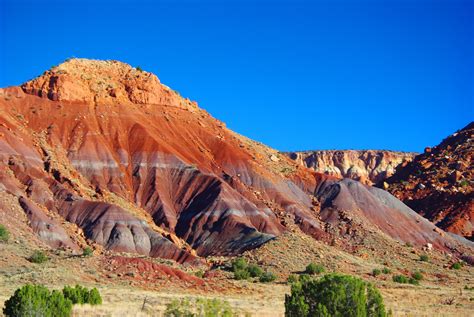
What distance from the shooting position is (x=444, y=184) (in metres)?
140

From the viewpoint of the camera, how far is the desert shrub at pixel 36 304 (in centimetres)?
3312

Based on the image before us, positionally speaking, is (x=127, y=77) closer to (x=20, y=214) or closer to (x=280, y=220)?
(x=280, y=220)

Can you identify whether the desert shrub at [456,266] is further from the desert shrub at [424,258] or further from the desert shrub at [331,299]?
the desert shrub at [331,299]

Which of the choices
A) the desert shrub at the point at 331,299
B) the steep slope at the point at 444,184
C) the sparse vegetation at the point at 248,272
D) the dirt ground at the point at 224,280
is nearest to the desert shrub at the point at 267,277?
the sparse vegetation at the point at 248,272

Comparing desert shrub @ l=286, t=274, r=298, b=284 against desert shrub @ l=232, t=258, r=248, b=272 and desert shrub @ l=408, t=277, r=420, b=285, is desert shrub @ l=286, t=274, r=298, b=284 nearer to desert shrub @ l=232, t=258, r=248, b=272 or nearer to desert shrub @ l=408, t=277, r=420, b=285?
desert shrub @ l=232, t=258, r=248, b=272

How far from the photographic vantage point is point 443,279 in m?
87.2

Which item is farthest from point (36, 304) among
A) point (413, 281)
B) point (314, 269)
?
point (413, 281)

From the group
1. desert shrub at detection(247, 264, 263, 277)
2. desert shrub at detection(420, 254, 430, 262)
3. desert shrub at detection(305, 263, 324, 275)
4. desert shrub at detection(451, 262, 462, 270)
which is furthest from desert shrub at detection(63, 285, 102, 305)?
desert shrub at detection(451, 262, 462, 270)

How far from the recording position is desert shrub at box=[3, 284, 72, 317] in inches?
1304

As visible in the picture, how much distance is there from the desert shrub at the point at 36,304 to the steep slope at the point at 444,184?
310 feet

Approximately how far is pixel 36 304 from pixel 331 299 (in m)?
12.7

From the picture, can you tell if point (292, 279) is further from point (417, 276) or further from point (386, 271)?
point (417, 276)

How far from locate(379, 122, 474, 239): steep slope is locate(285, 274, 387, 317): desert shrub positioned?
88.6 m

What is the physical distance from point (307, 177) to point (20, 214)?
51.6 meters
